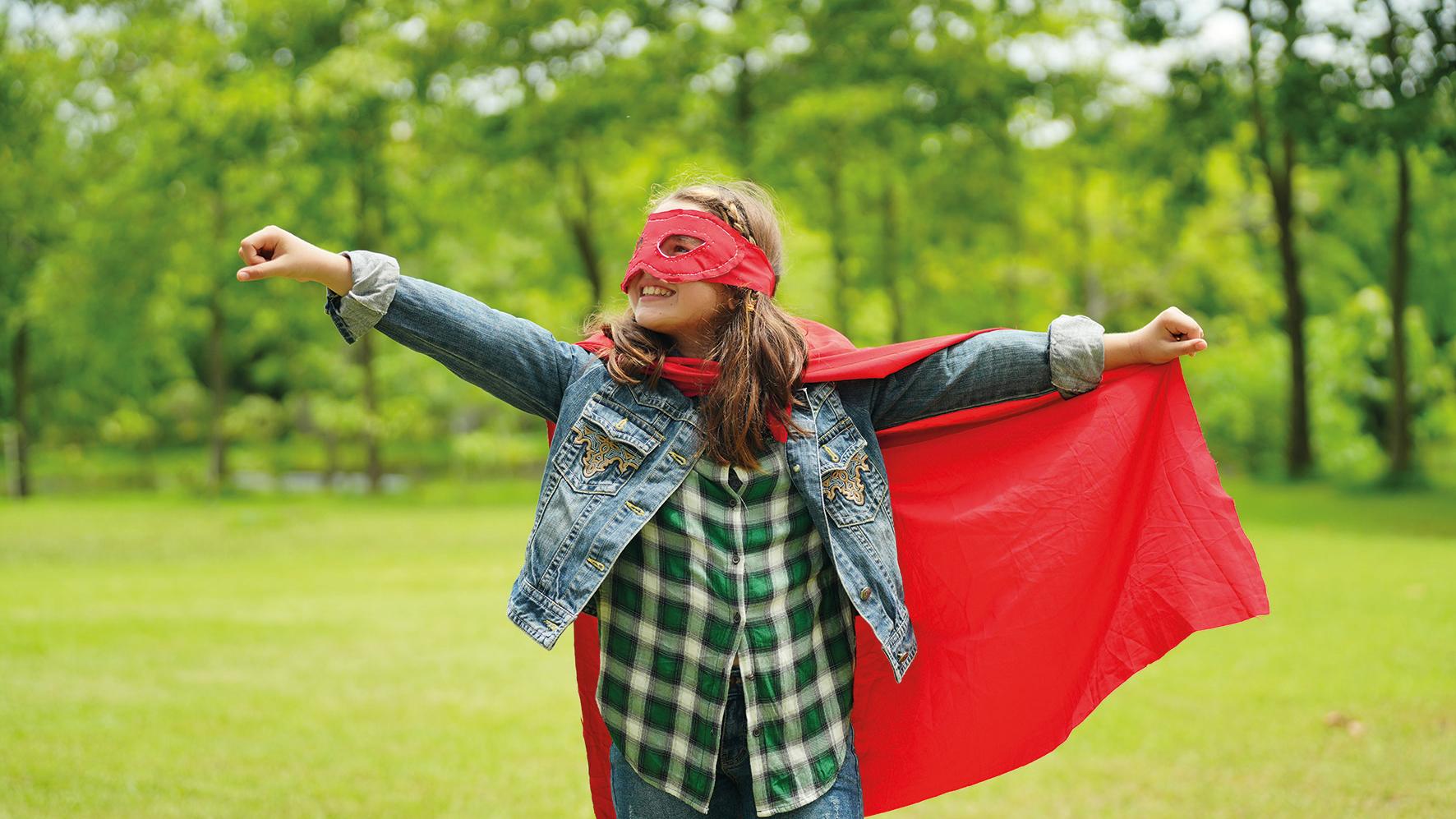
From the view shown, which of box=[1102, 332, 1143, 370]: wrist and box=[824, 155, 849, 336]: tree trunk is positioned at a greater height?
box=[824, 155, 849, 336]: tree trunk

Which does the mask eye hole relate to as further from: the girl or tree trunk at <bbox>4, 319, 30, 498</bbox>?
tree trunk at <bbox>4, 319, 30, 498</bbox>

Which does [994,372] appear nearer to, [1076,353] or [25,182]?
[1076,353]

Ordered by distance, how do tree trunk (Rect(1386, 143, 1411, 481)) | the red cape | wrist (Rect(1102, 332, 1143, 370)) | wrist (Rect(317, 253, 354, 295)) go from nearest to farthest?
wrist (Rect(317, 253, 354, 295))
wrist (Rect(1102, 332, 1143, 370))
the red cape
tree trunk (Rect(1386, 143, 1411, 481))

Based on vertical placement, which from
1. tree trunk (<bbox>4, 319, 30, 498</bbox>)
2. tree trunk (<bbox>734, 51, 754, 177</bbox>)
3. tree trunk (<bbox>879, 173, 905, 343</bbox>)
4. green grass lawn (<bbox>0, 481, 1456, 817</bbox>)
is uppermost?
tree trunk (<bbox>734, 51, 754, 177</bbox>)

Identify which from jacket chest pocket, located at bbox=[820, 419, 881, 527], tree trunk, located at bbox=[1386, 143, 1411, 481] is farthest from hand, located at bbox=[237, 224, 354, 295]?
tree trunk, located at bbox=[1386, 143, 1411, 481]

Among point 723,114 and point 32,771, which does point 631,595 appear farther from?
point 723,114

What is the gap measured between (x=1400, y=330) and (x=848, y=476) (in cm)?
1984

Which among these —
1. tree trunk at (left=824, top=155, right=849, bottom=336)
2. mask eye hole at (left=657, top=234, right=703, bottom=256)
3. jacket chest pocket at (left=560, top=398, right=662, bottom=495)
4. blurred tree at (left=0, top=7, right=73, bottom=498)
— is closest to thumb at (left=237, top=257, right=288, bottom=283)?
jacket chest pocket at (left=560, top=398, right=662, bottom=495)

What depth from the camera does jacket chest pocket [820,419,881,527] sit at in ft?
9.66

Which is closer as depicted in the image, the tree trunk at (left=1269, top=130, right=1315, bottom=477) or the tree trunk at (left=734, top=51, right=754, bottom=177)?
the tree trunk at (left=734, top=51, right=754, bottom=177)

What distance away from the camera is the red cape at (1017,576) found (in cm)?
355

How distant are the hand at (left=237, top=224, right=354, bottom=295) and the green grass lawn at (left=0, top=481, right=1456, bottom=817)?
373 centimetres

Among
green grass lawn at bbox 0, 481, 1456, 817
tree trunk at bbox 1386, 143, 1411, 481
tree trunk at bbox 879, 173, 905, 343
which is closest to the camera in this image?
green grass lawn at bbox 0, 481, 1456, 817

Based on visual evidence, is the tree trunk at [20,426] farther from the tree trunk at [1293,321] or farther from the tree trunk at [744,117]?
the tree trunk at [1293,321]
